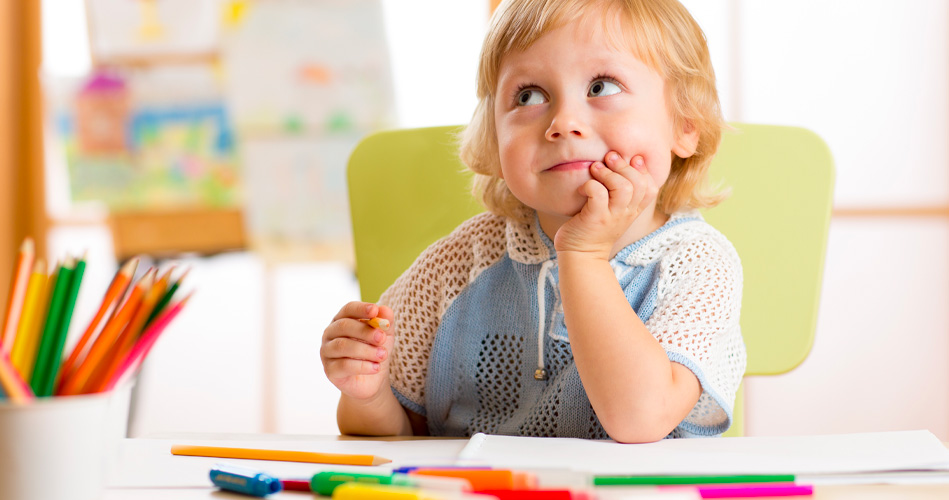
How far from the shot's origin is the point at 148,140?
2092 mm

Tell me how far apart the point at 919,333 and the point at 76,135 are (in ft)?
6.97

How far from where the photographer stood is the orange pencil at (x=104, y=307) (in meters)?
0.36

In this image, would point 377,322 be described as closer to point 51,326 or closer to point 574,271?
point 574,271

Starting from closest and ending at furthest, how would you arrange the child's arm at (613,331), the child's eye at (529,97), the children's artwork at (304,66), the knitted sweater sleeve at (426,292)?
the child's arm at (613,331) → the child's eye at (529,97) → the knitted sweater sleeve at (426,292) → the children's artwork at (304,66)

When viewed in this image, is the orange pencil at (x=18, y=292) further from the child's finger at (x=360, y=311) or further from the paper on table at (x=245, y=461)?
the child's finger at (x=360, y=311)

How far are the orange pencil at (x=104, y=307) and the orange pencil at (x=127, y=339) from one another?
1 centimetres

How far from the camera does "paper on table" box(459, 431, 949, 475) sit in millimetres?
432

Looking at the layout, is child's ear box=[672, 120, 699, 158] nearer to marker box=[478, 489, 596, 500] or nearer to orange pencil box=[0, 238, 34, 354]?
marker box=[478, 489, 596, 500]

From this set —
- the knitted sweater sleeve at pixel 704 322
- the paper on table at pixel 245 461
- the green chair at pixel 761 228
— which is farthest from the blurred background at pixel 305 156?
the paper on table at pixel 245 461

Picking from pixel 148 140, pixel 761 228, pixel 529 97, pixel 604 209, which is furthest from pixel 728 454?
pixel 148 140

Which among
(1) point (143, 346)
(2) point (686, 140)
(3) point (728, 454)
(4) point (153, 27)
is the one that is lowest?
(3) point (728, 454)

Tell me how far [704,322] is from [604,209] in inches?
4.5

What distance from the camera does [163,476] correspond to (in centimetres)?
45

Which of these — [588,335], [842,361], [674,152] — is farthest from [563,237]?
[842,361]
